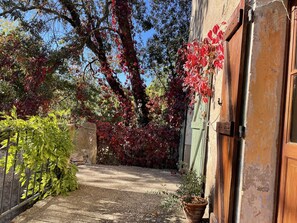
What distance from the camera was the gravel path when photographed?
3.16m

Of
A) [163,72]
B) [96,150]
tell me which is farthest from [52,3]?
[96,150]

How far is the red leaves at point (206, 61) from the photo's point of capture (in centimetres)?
310

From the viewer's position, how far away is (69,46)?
7.52 meters

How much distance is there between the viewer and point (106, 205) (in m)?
3.65

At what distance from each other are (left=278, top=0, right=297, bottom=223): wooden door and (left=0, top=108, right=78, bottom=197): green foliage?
2559mm

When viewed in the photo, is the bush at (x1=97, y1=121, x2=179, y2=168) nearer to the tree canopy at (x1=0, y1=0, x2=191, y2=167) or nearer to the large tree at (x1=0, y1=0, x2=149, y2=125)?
the tree canopy at (x1=0, y1=0, x2=191, y2=167)

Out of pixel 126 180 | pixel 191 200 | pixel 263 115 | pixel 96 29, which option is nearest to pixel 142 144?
pixel 126 180

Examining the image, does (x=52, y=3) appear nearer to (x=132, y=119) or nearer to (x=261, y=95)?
(x=132, y=119)

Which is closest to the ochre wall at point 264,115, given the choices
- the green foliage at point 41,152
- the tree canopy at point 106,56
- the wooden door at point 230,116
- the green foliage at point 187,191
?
the wooden door at point 230,116

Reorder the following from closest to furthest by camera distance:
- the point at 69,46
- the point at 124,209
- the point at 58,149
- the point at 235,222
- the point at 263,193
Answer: the point at 263,193
the point at 235,222
the point at 124,209
the point at 58,149
the point at 69,46

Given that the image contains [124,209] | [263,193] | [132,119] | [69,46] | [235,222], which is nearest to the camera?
[263,193]

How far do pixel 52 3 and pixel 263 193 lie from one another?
7.65 meters

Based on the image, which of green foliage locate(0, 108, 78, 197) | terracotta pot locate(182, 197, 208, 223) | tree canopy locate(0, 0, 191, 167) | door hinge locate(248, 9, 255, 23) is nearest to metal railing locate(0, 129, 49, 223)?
green foliage locate(0, 108, 78, 197)

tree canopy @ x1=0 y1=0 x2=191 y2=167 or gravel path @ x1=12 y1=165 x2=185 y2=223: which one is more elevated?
tree canopy @ x1=0 y1=0 x2=191 y2=167
